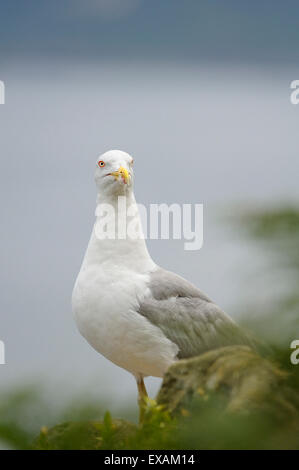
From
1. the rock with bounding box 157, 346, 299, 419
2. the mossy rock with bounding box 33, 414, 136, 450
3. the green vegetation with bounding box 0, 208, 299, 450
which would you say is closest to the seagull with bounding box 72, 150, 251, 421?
the mossy rock with bounding box 33, 414, 136, 450

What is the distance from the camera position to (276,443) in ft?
2.12

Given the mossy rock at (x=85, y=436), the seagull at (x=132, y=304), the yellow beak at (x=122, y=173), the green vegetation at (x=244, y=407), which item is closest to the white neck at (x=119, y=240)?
the seagull at (x=132, y=304)

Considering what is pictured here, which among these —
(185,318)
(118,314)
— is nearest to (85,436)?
(118,314)

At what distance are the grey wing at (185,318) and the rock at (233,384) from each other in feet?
2.70

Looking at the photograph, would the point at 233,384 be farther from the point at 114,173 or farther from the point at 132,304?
the point at 114,173

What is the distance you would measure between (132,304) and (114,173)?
19.2 inches

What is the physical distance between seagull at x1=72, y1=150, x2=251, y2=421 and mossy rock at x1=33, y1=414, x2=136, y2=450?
24.9 inches

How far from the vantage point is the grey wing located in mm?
2088

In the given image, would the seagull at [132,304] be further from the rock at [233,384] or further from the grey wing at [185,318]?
the rock at [233,384]

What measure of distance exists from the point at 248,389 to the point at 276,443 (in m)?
0.23

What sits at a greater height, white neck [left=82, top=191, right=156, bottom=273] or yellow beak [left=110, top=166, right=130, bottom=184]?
yellow beak [left=110, top=166, right=130, bottom=184]

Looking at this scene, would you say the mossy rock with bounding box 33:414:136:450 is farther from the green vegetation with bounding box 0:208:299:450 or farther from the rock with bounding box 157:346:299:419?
the rock with bounding box 157:346:299:419
